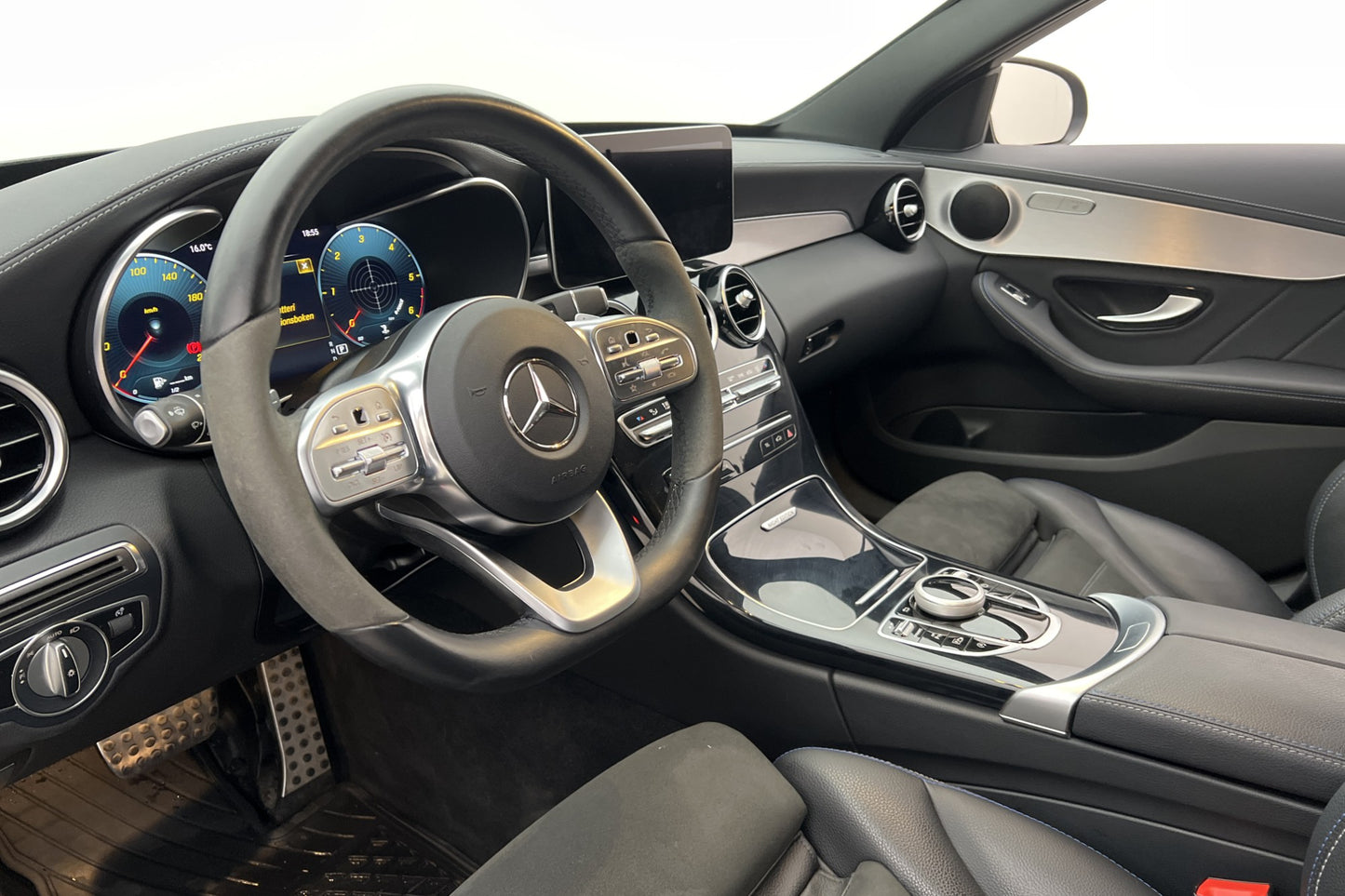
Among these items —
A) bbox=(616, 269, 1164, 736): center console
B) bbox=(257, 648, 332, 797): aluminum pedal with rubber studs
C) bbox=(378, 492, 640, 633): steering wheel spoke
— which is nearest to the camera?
bbox=(378, 492, 640, 633): steering wheel spoke

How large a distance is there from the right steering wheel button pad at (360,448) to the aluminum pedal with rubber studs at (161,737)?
0.83 metres

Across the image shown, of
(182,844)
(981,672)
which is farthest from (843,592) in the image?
(182,844)

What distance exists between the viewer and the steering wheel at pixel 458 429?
0.64m

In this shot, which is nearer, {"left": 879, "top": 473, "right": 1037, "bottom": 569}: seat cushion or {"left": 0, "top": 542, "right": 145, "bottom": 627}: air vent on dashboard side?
{"left": 0, "top": 542, "right": 145, "bottom": 627}: air vent on dashboard side

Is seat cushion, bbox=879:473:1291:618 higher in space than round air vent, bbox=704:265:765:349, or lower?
lower

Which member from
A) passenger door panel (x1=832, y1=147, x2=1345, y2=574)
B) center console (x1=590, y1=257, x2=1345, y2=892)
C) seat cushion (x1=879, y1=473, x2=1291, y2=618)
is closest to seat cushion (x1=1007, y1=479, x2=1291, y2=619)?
seat cushion (x1=879, y1=473, x2=1291, y2=618)

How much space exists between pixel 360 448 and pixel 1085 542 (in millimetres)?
1104

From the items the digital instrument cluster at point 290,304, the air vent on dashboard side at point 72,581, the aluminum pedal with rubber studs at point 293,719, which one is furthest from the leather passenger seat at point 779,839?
the aluminum pedal with rubber studs at point 293,719

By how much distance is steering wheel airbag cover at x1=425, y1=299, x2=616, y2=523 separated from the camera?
0.73 meters

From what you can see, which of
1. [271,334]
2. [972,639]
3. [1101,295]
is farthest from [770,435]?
[1101,295]

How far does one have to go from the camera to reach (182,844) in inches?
56.4

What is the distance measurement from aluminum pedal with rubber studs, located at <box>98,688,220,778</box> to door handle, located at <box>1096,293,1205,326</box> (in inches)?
68.2

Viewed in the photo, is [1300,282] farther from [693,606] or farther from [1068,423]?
[693,606]

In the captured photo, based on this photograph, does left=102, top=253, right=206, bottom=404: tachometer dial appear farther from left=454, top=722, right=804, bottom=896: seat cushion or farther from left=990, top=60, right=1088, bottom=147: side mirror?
left=990, top=60, right=1088, bottom=147: side mirror
